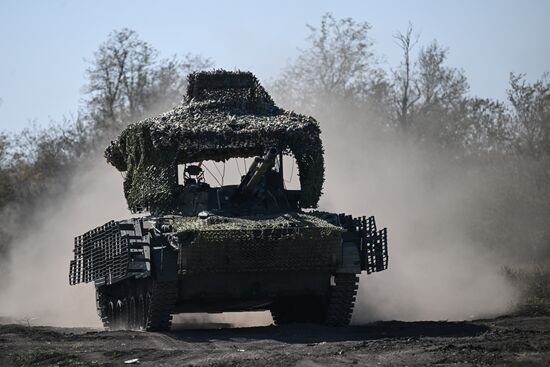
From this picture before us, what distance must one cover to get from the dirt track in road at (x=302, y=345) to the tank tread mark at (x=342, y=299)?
0.52 meters

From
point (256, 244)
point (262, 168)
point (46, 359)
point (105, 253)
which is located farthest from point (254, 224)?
point (46, 359)

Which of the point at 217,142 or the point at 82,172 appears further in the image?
the point at 82,172

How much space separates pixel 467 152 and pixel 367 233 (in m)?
24.4

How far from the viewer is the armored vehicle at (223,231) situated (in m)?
18.7

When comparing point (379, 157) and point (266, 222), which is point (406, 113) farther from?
point (266, 222)

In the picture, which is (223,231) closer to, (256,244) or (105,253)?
(256,244)

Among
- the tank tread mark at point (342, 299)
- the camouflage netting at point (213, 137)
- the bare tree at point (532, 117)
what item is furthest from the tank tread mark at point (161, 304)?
the bare tree at point (532, 117)

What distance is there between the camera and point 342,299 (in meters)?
19.9

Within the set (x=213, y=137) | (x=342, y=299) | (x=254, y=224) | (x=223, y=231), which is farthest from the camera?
(x=213, y=137)

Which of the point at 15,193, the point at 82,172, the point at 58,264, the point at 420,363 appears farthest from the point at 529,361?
the point at 15,193

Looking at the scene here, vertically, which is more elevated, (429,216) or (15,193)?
(15,193)

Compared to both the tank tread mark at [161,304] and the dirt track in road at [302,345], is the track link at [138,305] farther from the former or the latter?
the dirt track in road at [302,345]

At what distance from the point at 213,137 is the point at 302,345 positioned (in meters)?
5.87

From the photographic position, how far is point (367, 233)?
66.1ft
